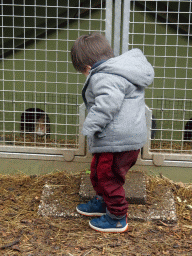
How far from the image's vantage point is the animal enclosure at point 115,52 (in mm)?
3162

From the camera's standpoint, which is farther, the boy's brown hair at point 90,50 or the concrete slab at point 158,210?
the concrete slab at point 158,210

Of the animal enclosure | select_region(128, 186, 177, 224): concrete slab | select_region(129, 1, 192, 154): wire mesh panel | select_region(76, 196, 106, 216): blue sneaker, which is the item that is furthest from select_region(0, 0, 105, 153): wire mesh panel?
select_region(128, 186, 177, 224): concrete slab

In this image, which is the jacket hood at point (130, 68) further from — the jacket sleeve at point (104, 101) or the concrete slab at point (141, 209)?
the concrete slab at point (141, 209)

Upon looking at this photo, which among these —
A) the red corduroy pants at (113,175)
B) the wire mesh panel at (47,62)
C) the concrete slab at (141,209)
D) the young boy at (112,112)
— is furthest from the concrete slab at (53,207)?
the wire mesh panel at (47,62)

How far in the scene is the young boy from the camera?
7.55 feet

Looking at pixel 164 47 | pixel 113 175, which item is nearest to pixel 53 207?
pixel 113 175

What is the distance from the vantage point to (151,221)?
283 cm

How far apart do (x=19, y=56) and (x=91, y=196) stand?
175cm

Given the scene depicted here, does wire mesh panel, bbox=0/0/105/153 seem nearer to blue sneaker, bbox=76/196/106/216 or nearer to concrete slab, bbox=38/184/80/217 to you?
concrete slab, bbox=38/184/80/217

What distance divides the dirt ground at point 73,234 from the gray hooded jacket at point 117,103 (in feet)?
2.17

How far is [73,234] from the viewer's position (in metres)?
2.64

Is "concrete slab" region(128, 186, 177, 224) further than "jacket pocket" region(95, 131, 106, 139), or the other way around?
"concrete slab" region(128, 186, 177, 224)

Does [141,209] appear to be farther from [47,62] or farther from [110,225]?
[47,62]

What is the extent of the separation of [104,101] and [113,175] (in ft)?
1.94
